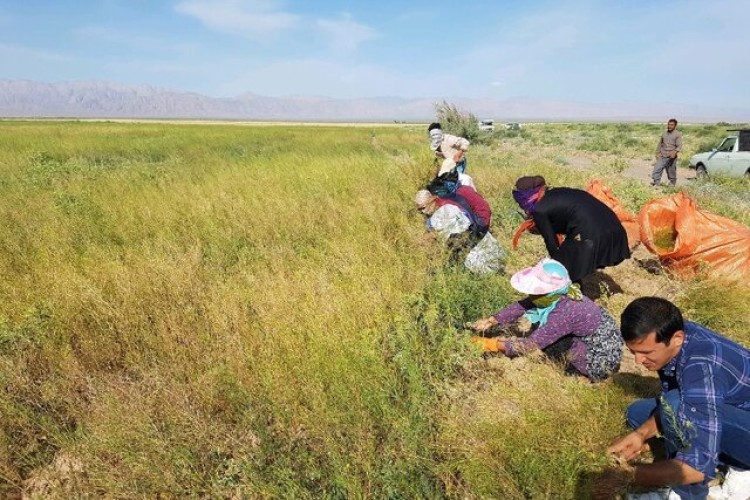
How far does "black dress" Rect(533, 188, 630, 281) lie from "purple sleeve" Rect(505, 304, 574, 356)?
100 centimetres

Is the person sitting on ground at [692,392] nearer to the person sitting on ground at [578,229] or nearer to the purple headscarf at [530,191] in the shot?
the person sitting on ground at [578,229]

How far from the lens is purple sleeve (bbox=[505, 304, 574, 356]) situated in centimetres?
266

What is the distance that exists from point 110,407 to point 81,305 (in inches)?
49.2

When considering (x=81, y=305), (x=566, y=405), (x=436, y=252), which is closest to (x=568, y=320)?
(x=566, y=405)

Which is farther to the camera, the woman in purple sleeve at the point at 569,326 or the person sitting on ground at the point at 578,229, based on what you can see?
the person sitting on ground at the point at 578,229

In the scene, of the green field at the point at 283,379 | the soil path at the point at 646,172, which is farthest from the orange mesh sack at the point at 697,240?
the soil path at the point at 646,172

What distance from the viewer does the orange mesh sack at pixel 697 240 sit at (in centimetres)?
392

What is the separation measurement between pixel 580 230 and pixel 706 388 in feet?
6.92

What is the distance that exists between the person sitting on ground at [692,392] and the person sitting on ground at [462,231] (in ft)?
7.20

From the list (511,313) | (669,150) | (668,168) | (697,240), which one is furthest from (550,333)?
(668,168)

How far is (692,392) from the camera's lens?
158 centimetres

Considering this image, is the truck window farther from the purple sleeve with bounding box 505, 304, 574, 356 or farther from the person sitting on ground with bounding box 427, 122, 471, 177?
the purple sleeve with bounding box 505, 304, 574, 356

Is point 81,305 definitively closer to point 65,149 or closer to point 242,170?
point 242,170

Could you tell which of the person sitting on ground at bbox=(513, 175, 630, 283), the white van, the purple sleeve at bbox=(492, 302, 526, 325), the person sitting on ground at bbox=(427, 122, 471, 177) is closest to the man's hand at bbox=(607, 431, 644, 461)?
the purple sleeve at bbox=(492, 302, 526, 325)
